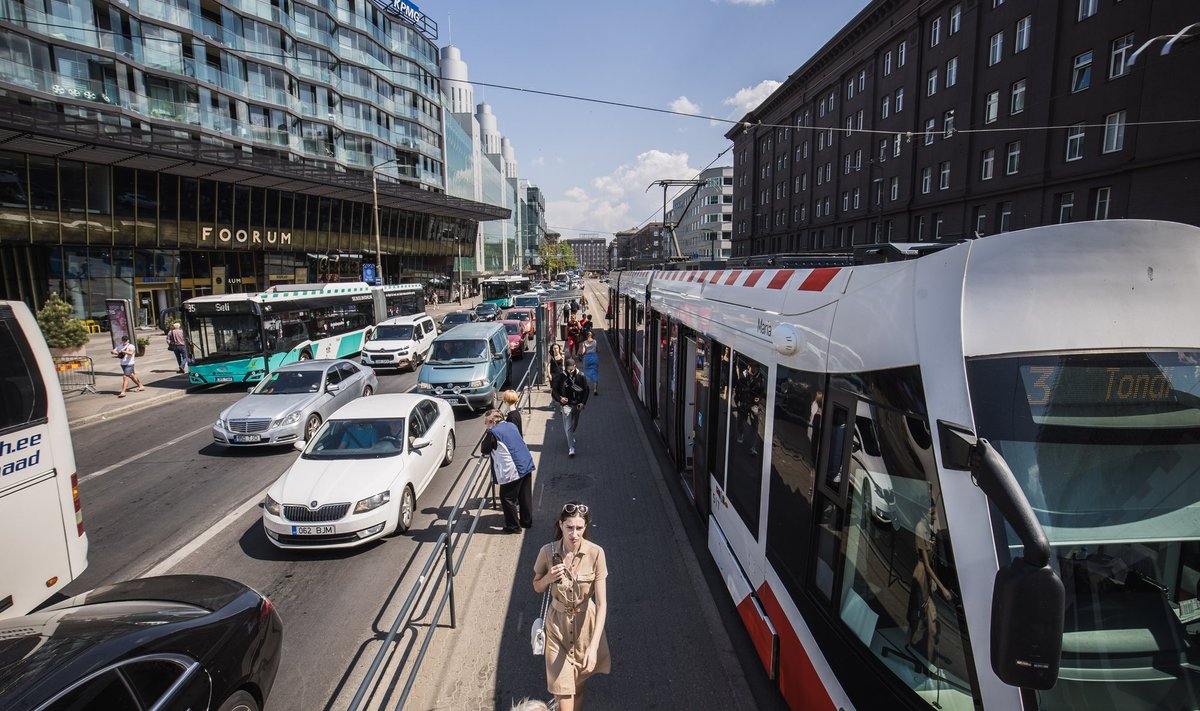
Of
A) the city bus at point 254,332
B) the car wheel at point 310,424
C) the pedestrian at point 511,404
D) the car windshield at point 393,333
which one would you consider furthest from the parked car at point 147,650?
the car windshield at point 393,333

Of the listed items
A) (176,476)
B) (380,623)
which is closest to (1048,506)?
(380,623)

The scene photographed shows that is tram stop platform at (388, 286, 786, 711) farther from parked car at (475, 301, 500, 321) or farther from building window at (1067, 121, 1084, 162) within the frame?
parked car at (475, 301, 500, 321)

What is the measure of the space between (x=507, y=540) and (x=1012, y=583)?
6.28 metres

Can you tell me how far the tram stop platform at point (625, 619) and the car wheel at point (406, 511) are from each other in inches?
38.6

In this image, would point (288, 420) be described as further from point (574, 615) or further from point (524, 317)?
point (524, 317)

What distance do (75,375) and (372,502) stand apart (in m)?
19.4

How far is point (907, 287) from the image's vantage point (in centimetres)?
271

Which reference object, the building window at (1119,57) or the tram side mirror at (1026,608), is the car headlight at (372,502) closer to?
the tram side mirror at (1026,608)

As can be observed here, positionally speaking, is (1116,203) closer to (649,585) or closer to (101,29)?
(649,585)

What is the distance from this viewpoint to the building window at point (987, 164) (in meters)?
29.1

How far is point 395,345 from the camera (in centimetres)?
2100

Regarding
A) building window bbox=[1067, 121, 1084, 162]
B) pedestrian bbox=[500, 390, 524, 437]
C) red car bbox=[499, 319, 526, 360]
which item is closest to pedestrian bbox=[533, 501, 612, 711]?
pedestrian bbox=[500, 390, 524, 437]

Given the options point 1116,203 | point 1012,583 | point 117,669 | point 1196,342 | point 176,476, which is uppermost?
point 1116,203

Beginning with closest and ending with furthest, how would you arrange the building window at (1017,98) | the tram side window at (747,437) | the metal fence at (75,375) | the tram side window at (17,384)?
the tram side window at (747,437)
the tram side window at (17,384)
the metal fence at (75,375)
the building window at (1017,98)
